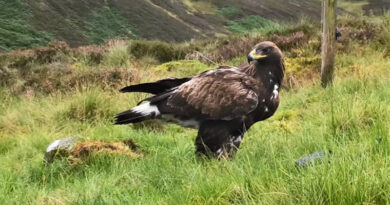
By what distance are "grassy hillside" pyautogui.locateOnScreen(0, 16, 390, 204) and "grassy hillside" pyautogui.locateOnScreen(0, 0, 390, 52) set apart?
23.4ft

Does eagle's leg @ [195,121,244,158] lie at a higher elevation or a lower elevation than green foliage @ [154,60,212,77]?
higher

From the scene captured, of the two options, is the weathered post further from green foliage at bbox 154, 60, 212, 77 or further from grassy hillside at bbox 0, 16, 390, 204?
green foliage at bbox 154, 60, 212, 77

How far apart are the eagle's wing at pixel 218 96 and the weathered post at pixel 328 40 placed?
15.1 ft

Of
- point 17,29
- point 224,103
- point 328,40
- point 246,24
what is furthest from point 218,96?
point 246,24

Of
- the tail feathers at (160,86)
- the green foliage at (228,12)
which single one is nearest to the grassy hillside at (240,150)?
the tail feathers at (160,86)

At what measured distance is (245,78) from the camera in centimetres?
397

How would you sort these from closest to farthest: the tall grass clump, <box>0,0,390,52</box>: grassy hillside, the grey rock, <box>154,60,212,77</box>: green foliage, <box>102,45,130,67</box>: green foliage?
1. the grey rock
2. the tall grass clump
3. <box>154,60,212,77</box>: green foliage
4. <box>102,45,130,67</box>: green foliage
5. <box>0,0,390,52</box>: grassy hillside

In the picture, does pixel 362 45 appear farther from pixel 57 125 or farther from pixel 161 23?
pixel 161 23

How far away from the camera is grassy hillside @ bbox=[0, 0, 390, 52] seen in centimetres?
3434

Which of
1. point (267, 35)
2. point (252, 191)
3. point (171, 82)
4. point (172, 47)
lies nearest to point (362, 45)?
point (267, 35)

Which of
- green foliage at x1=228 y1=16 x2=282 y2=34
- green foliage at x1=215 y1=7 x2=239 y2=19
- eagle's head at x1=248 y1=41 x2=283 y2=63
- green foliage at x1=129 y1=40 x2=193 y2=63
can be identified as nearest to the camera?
eagle's head at x1=248 y1=41 x2=283 y2=63

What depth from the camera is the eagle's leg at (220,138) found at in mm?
3875

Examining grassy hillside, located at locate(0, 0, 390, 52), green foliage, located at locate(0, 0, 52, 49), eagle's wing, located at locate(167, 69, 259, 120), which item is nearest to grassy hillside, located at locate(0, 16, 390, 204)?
eagle's wing, located at locate(167, 69, 259, 120)

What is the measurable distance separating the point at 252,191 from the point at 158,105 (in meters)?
1.88
